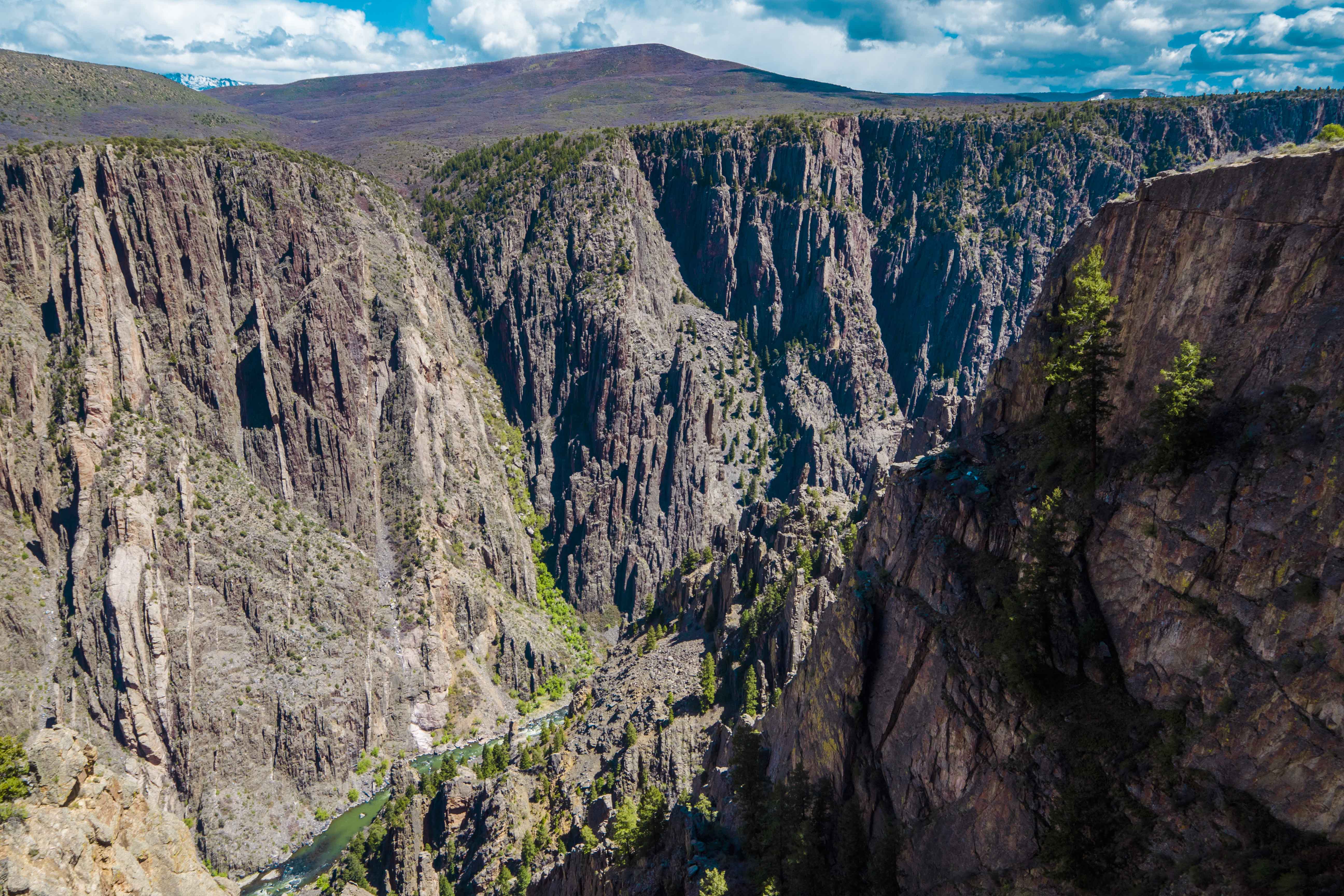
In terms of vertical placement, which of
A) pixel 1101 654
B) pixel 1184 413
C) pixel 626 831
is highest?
pixel 1184 413

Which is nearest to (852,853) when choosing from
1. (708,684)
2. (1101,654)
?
(1101,654)

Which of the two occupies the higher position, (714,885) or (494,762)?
(714,885)

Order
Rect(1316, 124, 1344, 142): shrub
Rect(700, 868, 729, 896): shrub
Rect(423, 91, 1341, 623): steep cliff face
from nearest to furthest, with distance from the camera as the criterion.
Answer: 1. Rect(1316, 124, 1344, 142): shrub
2. Rect(700, 868, 729, 896): shrub
3. Rect(423, 91, 1341, 623): steep cliff face

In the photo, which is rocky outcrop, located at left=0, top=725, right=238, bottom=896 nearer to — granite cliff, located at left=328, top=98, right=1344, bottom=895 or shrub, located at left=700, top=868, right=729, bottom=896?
shrub, located at left=700, top=868, right=729, bottom=896

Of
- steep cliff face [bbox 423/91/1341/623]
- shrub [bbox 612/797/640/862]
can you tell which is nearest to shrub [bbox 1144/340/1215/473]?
shrub [bbox 612/797/640/862]

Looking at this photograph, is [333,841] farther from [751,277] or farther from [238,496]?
[751,277]

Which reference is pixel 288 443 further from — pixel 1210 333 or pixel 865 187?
pixel 865 187

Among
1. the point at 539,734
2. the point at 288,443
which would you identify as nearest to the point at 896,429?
the point at 539,734

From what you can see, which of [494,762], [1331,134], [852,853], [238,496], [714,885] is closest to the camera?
[1331,134]
